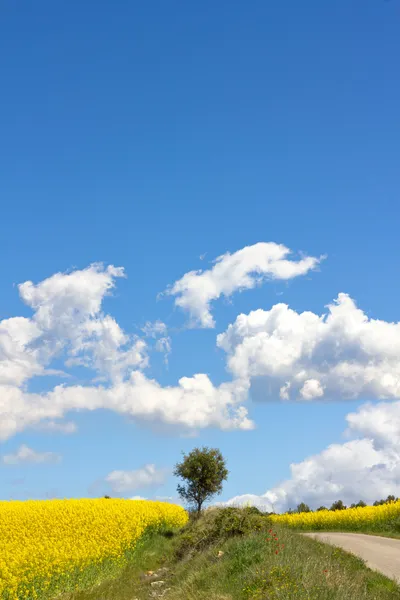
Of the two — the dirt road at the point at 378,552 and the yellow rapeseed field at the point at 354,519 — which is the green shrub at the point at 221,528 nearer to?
the dirt road at the point at 378,552

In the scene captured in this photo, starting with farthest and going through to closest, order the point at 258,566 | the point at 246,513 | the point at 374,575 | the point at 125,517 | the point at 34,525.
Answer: the point at 125,517, the point at 34,525, the point at 246,513, the point at 374,575, the point at 258,566

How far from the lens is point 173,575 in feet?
68.7

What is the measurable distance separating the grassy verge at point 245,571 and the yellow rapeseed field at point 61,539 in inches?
45.5

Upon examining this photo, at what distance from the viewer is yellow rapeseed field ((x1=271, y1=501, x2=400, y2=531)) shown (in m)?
35.5

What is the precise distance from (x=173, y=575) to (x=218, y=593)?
7.85 m

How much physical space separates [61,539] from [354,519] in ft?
67.8

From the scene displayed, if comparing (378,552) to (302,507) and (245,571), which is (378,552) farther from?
(302,507)

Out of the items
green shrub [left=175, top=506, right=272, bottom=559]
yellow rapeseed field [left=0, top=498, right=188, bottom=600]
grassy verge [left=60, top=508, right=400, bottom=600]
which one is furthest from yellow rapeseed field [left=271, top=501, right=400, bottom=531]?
grassy verge [left=60, top=508, right=400, bottom=600]

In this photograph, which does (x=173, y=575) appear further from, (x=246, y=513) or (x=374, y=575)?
(x=374, y=575)

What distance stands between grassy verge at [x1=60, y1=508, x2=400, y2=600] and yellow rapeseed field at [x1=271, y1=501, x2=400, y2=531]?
1182cm

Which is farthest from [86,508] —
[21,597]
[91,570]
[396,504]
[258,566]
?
[396,504]

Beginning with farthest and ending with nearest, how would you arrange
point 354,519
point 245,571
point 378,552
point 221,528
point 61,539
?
point 354,519
point 61,539
point 221,528
point 378,552
point 245,571

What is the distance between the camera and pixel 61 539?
85.2ft

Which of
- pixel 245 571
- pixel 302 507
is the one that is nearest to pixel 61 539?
pixel 245 571
